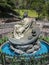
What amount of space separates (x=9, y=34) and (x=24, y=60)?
7170 mm

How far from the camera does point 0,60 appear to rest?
37.4ft

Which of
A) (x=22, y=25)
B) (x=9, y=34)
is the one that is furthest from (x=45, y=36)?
(x=22, y=25)

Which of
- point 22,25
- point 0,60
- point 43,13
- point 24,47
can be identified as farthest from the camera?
point 43,13

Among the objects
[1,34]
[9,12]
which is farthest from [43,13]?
[1,34]

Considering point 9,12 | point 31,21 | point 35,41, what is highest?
point 31,21

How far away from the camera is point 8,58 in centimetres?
1087

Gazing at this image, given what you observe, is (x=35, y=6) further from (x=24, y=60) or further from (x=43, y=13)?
(x=24, y=60)

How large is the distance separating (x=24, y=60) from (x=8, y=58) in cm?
81

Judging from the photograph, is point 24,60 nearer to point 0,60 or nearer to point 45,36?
point 0,60

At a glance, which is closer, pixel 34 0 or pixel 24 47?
pixel 24 47

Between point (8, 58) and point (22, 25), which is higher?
point (22, 25)

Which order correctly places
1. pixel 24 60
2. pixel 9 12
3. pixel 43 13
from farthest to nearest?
1. pixel 9 12
2. pixel 43 13
3. pixel 24 60

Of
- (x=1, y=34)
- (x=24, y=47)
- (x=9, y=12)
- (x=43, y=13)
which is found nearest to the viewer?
(x=24, y=47)

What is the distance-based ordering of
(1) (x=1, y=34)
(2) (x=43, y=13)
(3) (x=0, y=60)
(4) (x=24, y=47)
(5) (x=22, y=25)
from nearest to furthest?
(3) (x=0, y=60), (4) (x=24, y=47), (5) (x=22, y=25), (1) (x=1, y=34), (2) (x=43, y=13)
